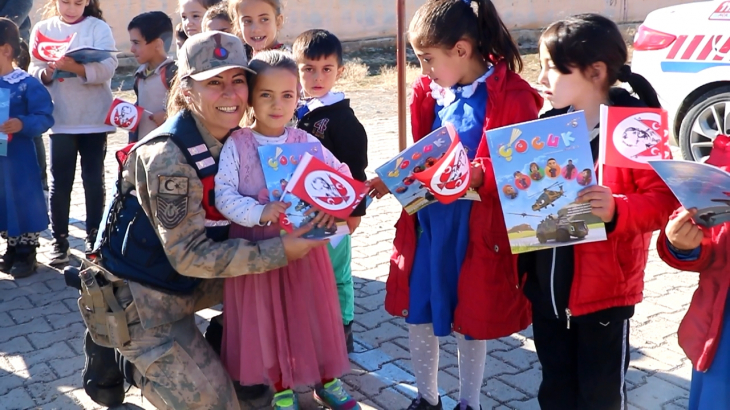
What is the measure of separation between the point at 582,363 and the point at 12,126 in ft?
12.6

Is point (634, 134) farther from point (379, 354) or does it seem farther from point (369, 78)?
point (369, 78)

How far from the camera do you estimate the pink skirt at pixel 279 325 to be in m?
2.86

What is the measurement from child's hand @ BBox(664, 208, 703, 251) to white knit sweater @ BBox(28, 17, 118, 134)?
3.92 meters

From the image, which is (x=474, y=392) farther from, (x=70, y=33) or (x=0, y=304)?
(x=70, y=33)

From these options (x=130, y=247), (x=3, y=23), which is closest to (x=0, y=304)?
(x=3, y=23)

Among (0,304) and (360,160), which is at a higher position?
(360,160)

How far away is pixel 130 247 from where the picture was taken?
2844 millimetres

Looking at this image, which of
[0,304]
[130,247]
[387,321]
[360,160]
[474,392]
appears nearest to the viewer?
[130,247]

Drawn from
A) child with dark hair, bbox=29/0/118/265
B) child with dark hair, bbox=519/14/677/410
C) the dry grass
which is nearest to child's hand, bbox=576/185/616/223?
child with dark hair, bbox=519/14/677/410

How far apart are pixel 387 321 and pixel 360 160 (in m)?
1.25

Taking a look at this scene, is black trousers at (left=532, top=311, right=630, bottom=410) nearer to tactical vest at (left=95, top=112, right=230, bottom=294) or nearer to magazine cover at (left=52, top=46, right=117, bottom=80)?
tactical vest at (left=95, top=112, right=230, bottom=294)

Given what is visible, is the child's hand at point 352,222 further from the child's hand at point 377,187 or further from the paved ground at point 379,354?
the paved ground at point 379,354

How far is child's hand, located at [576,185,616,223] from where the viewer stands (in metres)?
2.33

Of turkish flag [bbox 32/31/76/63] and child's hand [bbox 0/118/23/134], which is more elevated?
turkish flag [bbox 32/31/76/63]
